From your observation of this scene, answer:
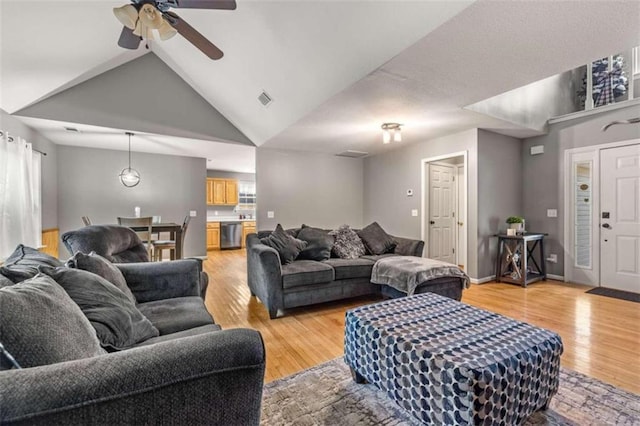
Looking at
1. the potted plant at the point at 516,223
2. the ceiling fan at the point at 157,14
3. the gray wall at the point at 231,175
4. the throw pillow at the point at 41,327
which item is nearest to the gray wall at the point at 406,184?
the potted plant at the point at 516,223

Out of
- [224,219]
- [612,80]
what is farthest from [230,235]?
[612,80]

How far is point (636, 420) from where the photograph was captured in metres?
1.52

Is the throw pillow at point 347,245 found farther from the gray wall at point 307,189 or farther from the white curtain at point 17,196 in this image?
the white curtain at point 17,196

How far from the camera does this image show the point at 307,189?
5.70 meters

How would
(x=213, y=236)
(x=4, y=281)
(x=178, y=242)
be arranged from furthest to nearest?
(x=213, y=236)
(x=178, y=242)
(x=4, y=281)

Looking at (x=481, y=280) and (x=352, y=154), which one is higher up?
(x=352, y=154)

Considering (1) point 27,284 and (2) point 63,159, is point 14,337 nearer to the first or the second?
(1) point 27,284

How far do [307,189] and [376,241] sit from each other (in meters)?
2.13

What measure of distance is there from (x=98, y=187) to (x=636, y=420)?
7503 millimetres

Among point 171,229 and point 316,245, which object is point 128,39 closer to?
point 316,245

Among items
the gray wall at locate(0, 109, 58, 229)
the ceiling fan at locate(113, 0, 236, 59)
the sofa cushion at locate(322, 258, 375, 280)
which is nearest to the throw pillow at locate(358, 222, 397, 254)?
the sofa cushion at locate(322, 258, 375, 280)

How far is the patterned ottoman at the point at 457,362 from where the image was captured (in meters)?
1.24

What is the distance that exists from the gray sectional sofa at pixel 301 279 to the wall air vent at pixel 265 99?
1793mm

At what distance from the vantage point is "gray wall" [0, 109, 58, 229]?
4.11m
